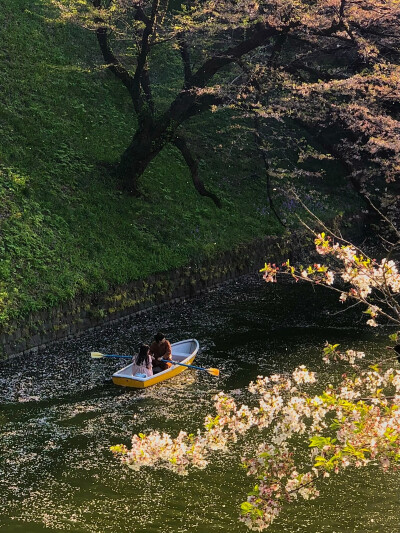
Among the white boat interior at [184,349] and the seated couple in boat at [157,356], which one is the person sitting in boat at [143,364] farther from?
the white boat interior at [184,349]

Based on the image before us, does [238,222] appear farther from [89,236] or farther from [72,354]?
[72,354]

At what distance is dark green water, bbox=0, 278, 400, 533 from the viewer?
1184cm

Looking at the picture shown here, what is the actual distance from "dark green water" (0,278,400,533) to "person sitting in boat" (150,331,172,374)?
610 mm

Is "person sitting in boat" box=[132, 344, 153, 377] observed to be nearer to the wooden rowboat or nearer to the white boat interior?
the wooden rowboat

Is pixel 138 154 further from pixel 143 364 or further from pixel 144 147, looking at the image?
pixel 143 364

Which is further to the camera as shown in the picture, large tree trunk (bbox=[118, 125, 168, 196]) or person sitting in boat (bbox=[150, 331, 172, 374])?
large tree trunk (bbox=[118, 125, 168, 196])

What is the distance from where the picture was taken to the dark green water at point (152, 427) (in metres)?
11.8

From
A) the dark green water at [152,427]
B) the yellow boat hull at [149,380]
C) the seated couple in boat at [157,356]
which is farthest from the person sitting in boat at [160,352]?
the dark green water at [152,427]

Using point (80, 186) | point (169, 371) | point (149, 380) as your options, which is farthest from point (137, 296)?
point (149, 380)

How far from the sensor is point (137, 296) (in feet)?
81.9

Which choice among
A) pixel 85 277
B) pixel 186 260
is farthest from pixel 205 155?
pixel 85 277

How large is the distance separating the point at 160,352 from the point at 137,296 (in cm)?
555

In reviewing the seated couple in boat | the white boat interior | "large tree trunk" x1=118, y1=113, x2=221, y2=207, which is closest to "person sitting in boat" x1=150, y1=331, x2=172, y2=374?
the seated couple in boat

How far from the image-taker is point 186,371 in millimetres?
19938
